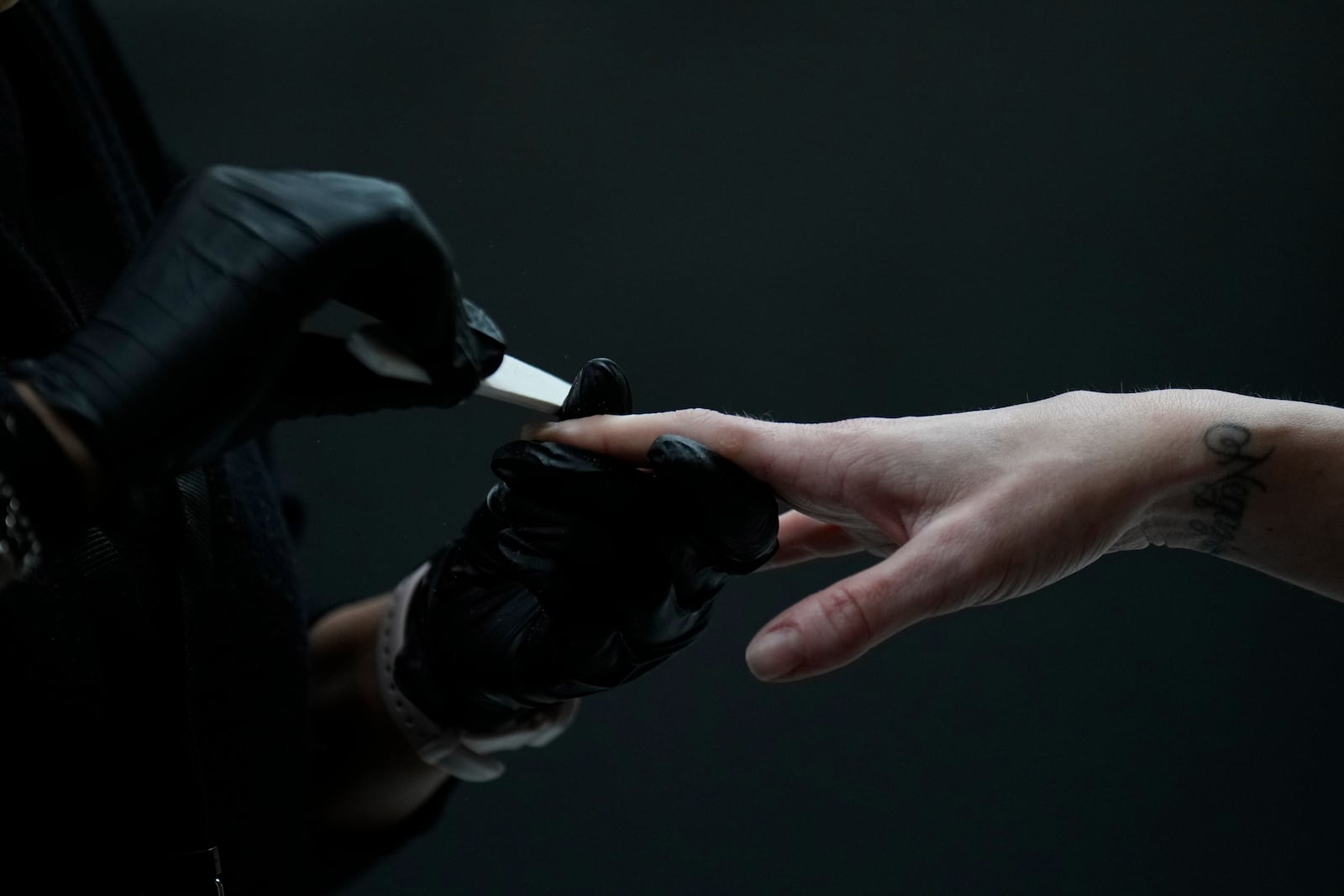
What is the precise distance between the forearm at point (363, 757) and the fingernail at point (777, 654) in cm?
50

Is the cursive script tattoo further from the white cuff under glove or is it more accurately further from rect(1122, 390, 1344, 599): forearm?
the white cuff under glove

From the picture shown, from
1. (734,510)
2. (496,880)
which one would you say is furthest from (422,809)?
(734,510)

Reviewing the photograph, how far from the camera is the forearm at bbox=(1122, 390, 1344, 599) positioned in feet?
2.36

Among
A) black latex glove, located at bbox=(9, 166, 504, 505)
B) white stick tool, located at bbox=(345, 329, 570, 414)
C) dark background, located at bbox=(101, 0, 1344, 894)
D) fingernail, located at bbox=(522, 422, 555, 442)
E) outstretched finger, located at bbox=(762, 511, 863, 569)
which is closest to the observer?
black latex glove, located at bbox=(9, 166, 504, 505)

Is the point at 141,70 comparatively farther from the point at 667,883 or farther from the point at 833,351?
the point at 667,883

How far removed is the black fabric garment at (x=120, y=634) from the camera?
2.21 feet

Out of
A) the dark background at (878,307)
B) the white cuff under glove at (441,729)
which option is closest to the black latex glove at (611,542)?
the white cuff under glove at (441,729)

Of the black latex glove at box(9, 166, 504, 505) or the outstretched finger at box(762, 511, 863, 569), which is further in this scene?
the outstretched finger at box(762, 511, 863, 569)

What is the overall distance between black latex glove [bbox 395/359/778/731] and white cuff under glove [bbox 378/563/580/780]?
135 mm

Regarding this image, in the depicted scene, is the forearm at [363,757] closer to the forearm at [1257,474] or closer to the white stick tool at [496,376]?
the white stick tool at [496,376]

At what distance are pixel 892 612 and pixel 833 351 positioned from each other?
0.60m

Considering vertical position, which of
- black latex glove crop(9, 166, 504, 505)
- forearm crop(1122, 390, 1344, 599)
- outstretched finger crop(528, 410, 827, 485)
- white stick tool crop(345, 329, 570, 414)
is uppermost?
black latex glove crop(9, 166, 504, 505)

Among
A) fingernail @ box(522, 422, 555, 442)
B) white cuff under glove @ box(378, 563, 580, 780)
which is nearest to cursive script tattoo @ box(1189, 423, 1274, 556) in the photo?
fingernail @ box(522, 422, 555, 442)

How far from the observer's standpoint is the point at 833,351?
118cm
